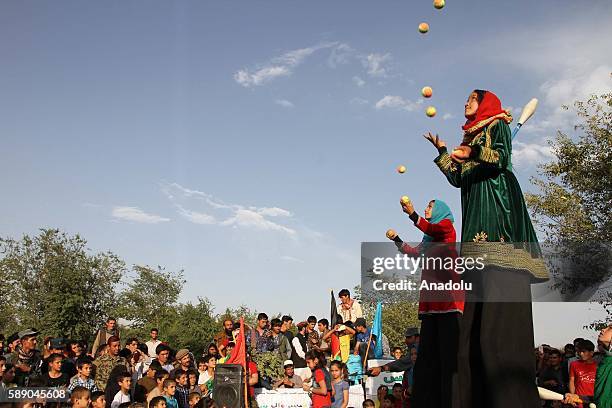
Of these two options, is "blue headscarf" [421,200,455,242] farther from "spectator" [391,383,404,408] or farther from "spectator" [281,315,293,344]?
"spectator" [281,315,293,344]

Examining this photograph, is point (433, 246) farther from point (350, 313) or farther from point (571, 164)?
point (571, 164)

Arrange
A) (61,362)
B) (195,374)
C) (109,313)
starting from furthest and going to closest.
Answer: (109,313) → (195,374) → (61,362)

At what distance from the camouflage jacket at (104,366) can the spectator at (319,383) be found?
3.24 metres

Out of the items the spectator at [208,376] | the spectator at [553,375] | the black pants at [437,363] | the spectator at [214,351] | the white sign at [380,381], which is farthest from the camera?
the spectator at [214,351]

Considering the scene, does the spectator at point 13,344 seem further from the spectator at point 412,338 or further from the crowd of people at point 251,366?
the spectator at point 412,338

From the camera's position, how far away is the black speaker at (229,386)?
1085 centimetres

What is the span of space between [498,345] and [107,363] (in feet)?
25.3

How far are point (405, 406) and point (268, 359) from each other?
11.8 feet

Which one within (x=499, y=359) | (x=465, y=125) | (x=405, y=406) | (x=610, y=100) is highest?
(x=610, y=100)

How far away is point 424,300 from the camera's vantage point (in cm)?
603

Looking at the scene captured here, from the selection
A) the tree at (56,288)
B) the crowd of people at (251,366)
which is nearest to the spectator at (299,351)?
the crowd of people at (251,366)

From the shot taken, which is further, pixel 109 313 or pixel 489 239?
pixel 109 313

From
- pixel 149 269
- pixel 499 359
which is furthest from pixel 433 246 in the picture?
pixel 149 269

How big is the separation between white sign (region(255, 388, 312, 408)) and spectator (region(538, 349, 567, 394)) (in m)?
4.08
